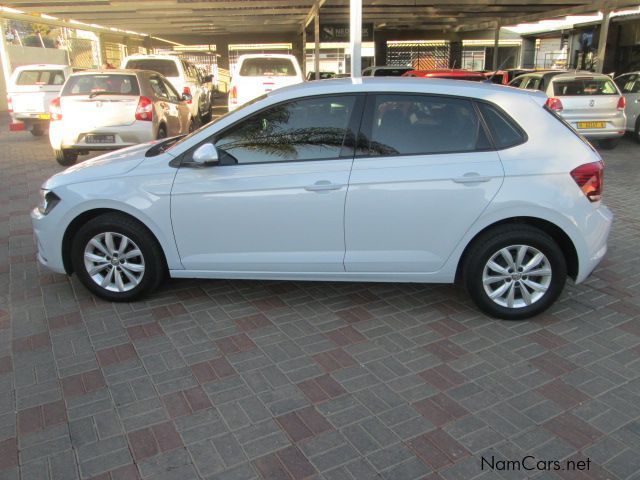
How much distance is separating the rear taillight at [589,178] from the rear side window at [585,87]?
820 centimetres

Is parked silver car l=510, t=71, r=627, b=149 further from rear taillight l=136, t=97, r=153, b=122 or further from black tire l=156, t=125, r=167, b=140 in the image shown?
rear taillight l=136, t=97, r=153, b=122

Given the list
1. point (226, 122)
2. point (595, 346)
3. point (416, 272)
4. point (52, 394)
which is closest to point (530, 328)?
point (595, 346)

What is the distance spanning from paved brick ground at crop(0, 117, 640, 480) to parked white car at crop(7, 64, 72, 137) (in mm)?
9902

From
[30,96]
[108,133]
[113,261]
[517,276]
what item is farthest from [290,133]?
[30,96]

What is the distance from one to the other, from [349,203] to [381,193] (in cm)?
23

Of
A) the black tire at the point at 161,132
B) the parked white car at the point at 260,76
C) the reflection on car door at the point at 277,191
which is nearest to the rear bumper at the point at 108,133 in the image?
the black tire at the point at 161,132

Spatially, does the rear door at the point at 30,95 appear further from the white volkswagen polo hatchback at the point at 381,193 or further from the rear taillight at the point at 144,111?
the white volkswagen polo hatchback at the point at 381,193

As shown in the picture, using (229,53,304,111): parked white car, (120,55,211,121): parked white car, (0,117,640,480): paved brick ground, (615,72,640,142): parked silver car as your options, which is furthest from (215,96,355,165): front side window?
(615,72,640,142): parked silver car

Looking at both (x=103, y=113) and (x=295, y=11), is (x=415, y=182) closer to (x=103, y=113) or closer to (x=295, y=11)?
(x=103, y=113)

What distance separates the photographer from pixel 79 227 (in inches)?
168

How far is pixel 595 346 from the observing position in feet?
11.9

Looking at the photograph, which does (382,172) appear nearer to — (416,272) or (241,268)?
(416,272)

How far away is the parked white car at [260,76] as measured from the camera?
12875mm

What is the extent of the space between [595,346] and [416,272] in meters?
1.25
